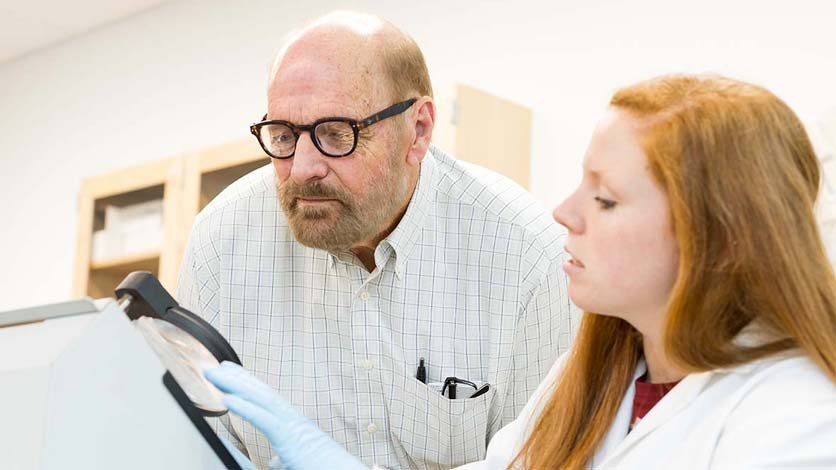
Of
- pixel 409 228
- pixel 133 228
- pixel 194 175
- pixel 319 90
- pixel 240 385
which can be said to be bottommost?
pixel 133 228

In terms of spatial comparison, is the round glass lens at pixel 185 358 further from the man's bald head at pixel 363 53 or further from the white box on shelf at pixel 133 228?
the white box on shelf at pixel 133 228

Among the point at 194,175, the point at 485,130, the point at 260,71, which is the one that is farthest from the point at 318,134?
the point at 260,71

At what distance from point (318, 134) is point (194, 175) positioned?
1.81 metres

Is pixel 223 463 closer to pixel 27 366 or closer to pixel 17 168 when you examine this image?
pixel 27 366

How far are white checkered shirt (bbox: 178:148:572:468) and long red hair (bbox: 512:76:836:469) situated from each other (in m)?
0.56

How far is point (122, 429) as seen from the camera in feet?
3.28

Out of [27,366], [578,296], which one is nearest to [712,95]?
[578,296]

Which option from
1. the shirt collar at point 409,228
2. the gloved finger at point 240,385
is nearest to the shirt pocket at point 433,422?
the shirt collar at point 409,228

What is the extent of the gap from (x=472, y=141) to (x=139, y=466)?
1813 millimetres

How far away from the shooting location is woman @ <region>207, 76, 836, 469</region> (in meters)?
1.07

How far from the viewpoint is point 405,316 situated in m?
1.71

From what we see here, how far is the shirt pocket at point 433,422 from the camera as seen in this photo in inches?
65.4

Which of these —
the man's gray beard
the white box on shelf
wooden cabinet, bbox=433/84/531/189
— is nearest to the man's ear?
the man's gray beard

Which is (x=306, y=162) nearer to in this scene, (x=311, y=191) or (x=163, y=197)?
(x=311, y=191)
